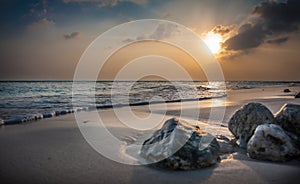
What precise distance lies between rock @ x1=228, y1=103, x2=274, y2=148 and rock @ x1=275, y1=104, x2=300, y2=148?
7.3 inches

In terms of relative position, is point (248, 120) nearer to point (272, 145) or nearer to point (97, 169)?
point (272, 145)

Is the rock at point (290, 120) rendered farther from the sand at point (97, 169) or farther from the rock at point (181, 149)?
the rock at point (181, 149)

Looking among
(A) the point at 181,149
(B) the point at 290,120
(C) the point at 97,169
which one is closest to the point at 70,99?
(C) the point at 97,169

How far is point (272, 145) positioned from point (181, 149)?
1463mm

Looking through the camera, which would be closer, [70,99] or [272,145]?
[272,145]

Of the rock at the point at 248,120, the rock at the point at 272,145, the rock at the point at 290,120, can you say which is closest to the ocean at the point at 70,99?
the rock at the point at 248,120

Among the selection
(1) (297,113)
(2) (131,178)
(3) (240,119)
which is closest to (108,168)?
(2) (131,178)

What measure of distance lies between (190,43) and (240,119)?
12.7ft

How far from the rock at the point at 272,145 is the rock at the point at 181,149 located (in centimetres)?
67

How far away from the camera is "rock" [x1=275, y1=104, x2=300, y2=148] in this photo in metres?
3.74

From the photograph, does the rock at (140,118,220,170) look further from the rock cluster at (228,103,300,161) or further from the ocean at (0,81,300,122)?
the ocean at (0,81,300,122)

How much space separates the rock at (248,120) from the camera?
420cm

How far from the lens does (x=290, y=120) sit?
3.87m

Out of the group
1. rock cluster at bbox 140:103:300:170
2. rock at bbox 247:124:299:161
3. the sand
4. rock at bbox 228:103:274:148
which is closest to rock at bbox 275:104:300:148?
rock cluster at bbox 140:103:300:170
